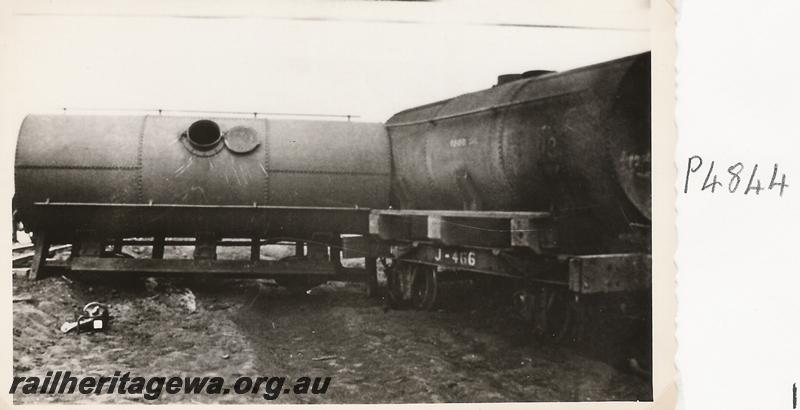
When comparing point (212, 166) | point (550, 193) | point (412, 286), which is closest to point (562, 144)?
point (550, 193)

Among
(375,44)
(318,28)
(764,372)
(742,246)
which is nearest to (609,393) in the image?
(764,372)

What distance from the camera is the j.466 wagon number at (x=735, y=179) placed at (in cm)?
361

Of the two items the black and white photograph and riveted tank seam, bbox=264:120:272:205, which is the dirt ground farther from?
riveted tank seam, bbox=264:120:272:205

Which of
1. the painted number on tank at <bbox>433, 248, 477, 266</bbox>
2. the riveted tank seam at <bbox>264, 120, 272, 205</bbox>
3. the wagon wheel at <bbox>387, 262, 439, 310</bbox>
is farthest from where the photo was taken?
the riveted tank seam at <bbox>264, 120, 272, 205</bbox>

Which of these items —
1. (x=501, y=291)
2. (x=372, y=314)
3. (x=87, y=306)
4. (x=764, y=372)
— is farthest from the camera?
(x=372, y=314)

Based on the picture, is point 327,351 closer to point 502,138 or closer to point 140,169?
point 502,138

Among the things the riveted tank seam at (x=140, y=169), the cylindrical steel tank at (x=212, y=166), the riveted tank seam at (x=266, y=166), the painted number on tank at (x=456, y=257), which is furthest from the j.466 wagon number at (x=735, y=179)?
the riveted tank seam at (x=140, y=169)

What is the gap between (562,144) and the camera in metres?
3.69

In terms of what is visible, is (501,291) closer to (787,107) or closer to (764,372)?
(764,372)

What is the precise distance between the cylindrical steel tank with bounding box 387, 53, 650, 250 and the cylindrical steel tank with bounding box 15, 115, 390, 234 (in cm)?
90

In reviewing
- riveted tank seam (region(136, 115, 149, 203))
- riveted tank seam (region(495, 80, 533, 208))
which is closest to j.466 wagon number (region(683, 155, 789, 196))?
riveted tank seam (region(495, 80, 533, 208))

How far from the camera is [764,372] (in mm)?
3568

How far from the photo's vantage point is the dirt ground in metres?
3.62

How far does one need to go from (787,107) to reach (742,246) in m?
0.86
